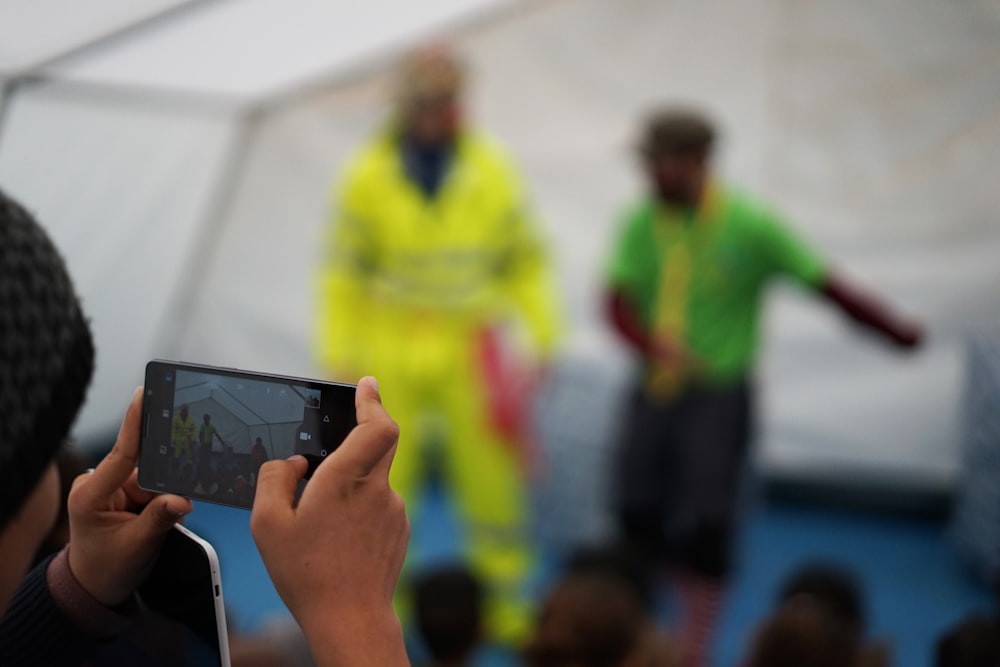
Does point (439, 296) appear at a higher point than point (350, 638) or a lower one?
higher

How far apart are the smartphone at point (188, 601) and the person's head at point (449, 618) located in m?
1.50

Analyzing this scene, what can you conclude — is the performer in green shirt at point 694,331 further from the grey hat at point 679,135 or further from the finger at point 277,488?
the finger at point 277,488

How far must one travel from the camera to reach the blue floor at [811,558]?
11.3 ft

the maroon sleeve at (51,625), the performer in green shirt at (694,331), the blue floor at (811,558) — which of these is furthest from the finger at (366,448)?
the blue floor at (811,558)

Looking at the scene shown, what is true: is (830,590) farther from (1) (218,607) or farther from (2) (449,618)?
(1) (218,607)

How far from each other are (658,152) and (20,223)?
236 centimetres

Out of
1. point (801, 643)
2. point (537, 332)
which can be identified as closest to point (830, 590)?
point (801, 643)

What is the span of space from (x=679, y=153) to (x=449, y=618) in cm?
127

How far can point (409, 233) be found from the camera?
314 centimetres

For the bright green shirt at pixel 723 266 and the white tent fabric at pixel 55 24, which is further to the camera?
the bright green shirt at pixel 723 266

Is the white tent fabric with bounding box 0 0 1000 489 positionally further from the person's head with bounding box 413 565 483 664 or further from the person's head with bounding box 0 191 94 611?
the person's head with bounding box 0 191 94 611

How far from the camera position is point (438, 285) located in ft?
10.3

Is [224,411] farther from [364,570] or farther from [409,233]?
[409,233]

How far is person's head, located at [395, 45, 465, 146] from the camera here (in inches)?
120
